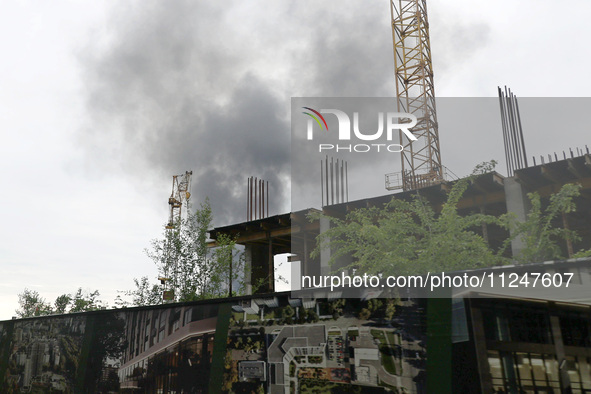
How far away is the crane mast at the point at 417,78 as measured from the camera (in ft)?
142

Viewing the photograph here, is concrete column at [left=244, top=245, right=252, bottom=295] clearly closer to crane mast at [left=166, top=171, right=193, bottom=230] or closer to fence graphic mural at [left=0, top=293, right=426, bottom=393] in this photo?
fence graphic mural at [left=0, top=293, right=426, bottom=393]

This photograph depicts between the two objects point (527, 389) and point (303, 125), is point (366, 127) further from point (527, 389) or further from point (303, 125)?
point (527, 389)

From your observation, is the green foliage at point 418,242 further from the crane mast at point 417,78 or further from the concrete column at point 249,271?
the crane mast at point 417,78

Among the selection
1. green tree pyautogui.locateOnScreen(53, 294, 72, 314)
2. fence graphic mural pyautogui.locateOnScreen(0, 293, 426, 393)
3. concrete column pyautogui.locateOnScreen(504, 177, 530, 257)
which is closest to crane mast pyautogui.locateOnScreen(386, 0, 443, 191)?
concrete column pyautogui.locateOnScreen(504, 177, 530, 257)

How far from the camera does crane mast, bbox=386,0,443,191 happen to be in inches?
1704

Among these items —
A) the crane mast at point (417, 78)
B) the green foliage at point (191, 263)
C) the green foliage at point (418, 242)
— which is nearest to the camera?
the green foliage at point (418, 242)

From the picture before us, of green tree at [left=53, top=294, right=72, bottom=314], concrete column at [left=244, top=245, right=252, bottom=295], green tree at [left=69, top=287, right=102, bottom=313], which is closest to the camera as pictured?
concrete column at [left=244, top=245, right=252, bottom=295]

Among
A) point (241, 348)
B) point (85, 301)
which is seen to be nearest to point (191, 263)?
point (85, 301)

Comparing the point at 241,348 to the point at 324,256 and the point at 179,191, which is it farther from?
the point at 179,191

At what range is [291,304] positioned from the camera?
807 centimetres

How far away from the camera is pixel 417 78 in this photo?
46.1 m

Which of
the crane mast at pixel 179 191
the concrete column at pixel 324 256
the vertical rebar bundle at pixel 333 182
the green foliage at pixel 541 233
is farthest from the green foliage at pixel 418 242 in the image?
the crane mast at pixel 179 191

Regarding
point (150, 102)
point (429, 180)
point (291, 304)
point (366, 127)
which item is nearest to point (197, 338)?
point (291, 304)

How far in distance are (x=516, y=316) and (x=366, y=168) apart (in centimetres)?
2113
